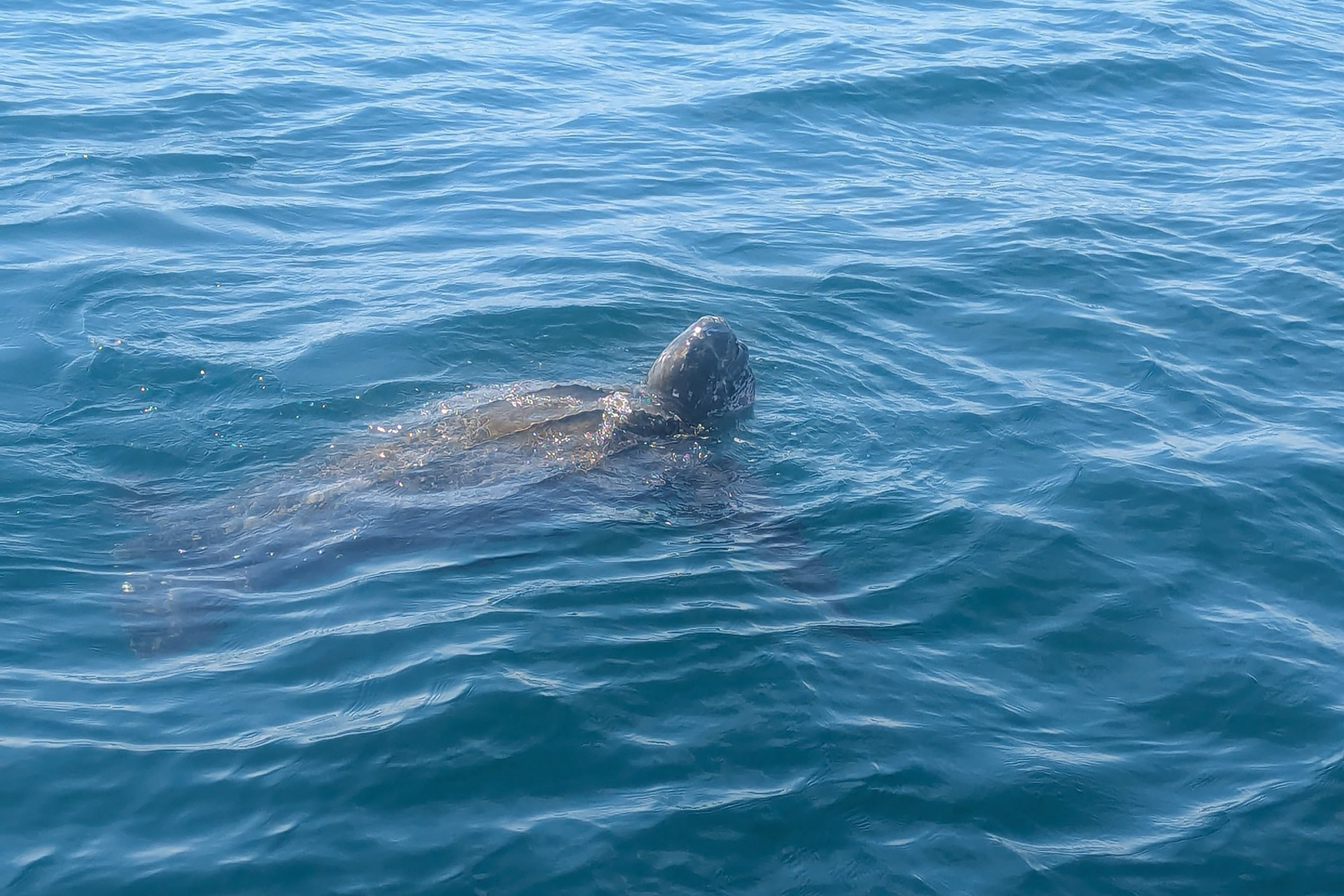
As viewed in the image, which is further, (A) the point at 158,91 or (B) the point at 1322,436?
(A) the point at 158,91

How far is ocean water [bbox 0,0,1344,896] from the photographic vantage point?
633 centimetres

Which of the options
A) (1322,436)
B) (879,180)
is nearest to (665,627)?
(1322,436)

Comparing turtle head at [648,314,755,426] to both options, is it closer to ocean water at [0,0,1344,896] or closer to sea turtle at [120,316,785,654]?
sea turtle at [120,316,785,654]

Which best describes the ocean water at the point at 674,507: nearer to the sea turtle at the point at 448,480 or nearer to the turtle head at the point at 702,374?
the sea turtle at the point at 448,480

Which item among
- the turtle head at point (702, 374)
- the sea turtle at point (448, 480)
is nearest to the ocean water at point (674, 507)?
the sea turtle at point (448, 480)

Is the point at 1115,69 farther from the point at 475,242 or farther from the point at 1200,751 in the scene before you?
the point at 1200,751

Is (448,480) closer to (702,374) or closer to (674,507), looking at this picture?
(674,507)

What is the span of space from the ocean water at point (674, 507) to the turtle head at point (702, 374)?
1.00ft

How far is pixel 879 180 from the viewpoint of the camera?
16.6 meters

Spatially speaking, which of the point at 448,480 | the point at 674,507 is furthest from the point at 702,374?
the point at 448,480

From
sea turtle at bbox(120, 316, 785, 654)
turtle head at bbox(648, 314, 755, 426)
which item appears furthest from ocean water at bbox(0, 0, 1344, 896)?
turtle head at bbox(648, 314, 755, 426)

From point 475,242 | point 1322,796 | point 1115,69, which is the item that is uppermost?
point 1115,69

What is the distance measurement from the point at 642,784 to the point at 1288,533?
18.5 ft

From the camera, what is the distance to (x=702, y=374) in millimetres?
10461
